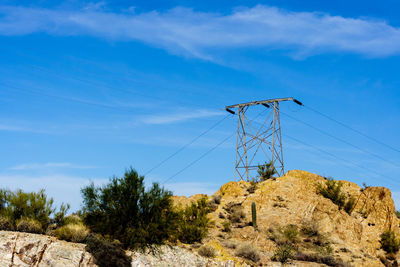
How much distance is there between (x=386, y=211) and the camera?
40250mm

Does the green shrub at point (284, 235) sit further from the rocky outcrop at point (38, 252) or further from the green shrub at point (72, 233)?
the rocky outcrop at point (38, 252)

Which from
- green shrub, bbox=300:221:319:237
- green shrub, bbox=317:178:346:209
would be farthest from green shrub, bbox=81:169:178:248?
green shrub, bbox=317:178:346:209

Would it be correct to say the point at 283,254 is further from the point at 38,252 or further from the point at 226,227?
the point at 38,252

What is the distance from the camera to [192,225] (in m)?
30.4

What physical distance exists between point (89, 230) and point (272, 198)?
18239mm

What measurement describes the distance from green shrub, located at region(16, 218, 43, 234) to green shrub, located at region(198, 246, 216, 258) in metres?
9.63

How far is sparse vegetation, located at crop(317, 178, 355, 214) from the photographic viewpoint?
40250 millimetres

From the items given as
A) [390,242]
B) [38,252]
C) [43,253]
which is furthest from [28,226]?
[390,242]

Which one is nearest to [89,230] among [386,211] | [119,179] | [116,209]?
[116,209]

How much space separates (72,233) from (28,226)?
238 cm

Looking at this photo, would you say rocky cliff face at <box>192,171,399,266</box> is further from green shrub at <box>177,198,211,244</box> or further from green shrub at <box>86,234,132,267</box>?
green shrub at <box>86,234,132,267</box>

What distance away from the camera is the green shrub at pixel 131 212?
26.3m

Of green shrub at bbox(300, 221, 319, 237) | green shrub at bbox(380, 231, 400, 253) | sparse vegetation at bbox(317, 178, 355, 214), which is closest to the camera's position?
green shrub at bbox(300, 221, 319, 237)

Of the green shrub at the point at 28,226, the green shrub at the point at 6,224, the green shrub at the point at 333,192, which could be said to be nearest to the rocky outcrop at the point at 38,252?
the green shrub at the point at 28,226
